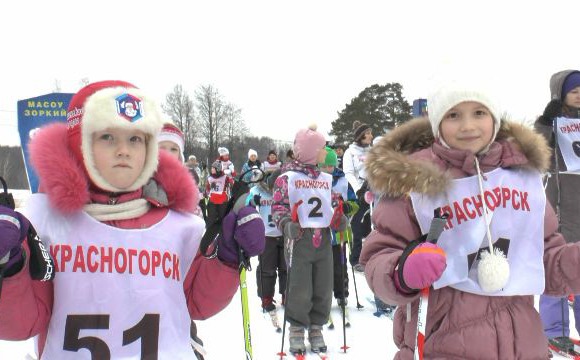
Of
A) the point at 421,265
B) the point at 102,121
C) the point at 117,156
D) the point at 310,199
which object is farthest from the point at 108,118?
the point at 310,199

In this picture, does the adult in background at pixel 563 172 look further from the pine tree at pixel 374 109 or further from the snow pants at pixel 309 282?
the pine tree at pixel 374 109

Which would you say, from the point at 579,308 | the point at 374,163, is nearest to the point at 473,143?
the point at 374,163

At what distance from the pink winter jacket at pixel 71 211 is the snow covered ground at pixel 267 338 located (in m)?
2.97

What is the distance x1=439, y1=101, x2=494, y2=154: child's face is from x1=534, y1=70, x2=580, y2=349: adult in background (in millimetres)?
2571

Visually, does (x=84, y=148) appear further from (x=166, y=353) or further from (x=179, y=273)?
(x=166, y=353)

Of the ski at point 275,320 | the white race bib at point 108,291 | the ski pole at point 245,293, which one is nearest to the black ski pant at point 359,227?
the ski at point 275,320

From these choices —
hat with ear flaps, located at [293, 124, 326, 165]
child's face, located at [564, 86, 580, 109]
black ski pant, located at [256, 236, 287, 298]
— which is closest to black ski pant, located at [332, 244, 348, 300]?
black ski pant, located at [256, 236, 287, 298]

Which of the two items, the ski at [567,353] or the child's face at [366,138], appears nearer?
the ski at [567,353]

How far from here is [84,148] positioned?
1.80 meters

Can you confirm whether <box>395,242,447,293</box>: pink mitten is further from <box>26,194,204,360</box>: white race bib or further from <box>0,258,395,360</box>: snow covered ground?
<box>0,258,395,360</box>: snow covered ground

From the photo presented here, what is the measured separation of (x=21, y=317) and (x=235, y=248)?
80cm

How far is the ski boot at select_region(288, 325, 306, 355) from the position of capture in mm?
4753

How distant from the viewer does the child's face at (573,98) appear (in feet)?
13.6

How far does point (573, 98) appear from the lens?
13.7ft
